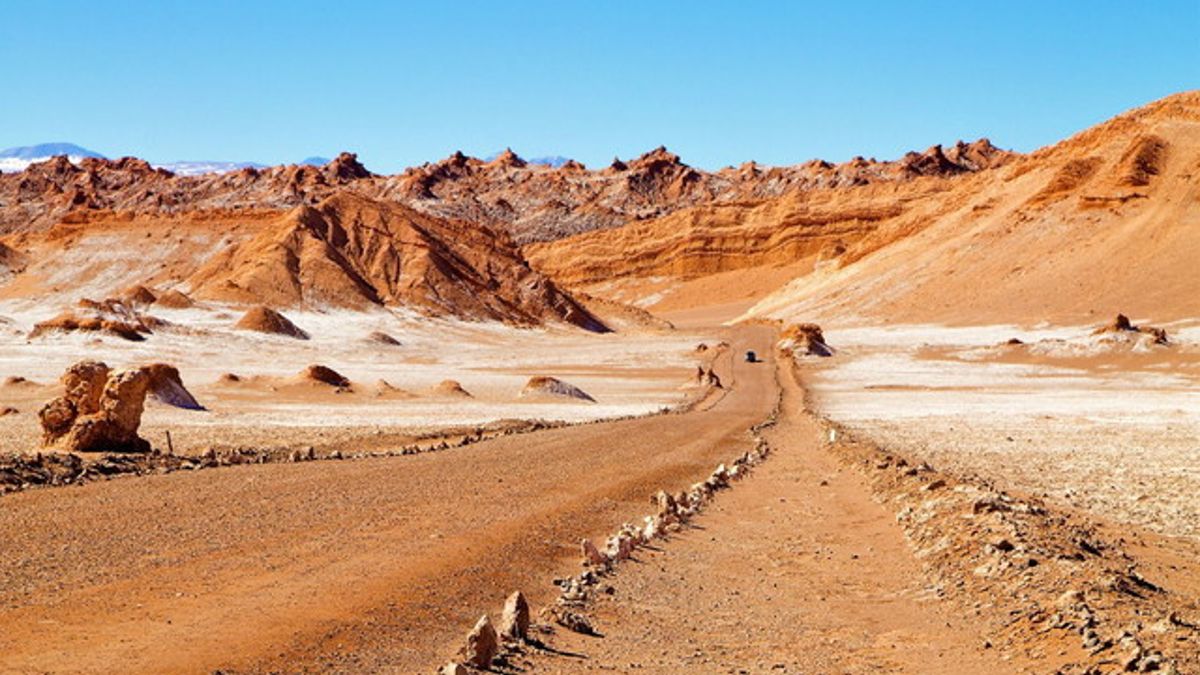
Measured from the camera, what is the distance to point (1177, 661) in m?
7.49

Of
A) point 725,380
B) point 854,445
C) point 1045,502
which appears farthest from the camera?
point 725,380

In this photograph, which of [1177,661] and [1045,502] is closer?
[1177,661]

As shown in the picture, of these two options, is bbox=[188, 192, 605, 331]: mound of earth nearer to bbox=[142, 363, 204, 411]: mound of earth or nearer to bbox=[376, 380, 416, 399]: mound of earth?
bbox=[376, 380, 416, 399]: mound of earth

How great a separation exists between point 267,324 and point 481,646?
7293 cm

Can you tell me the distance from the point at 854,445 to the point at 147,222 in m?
96.0

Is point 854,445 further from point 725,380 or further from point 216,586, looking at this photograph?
point 725,380

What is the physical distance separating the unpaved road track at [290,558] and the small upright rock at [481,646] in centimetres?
50

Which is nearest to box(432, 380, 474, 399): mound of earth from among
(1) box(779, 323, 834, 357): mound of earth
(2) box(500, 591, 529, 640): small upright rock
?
(1) box(779, 323, 834, 357): mound of earth

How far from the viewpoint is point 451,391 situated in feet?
156

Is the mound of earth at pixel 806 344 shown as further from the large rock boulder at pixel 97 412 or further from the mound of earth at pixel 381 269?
the large rock boulder at pixel 97 412

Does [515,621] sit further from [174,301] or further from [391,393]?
[174,301]

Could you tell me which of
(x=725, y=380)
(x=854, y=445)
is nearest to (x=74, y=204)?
(x=725, y=380)

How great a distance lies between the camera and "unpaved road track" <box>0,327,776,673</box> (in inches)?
336

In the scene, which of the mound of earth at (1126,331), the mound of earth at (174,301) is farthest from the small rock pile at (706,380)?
the mound of earth at (174,301)
